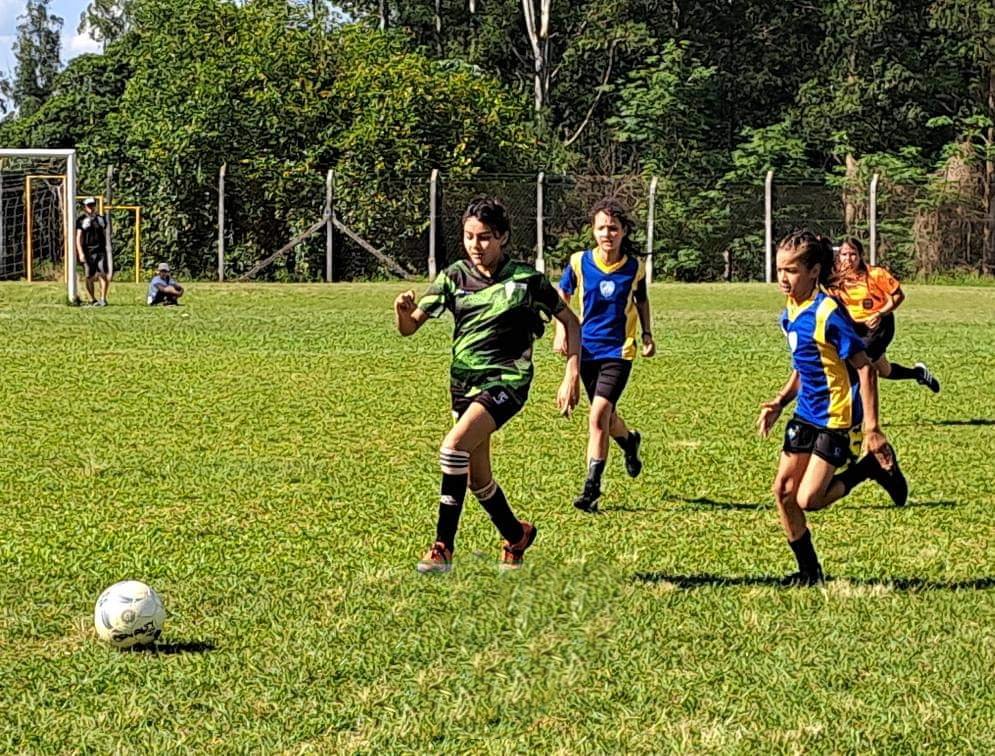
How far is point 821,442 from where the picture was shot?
683cm

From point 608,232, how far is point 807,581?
288 cm

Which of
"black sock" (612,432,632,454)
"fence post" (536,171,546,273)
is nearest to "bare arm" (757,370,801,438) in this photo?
"black sock" (612,432,632,454)

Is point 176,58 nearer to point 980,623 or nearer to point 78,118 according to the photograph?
point 78,118

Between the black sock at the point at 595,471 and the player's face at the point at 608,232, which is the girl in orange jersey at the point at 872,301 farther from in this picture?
the black sock at the point at 595,471

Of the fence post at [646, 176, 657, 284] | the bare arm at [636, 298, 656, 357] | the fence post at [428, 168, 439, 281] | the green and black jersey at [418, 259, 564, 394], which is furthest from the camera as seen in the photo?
the fence post at [646, 176, 657, 284]

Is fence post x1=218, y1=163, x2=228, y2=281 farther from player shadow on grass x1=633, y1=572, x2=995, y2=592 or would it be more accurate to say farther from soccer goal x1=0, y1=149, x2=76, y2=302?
player shadow on grass x1=633, y1=572, x2=995, y2=592

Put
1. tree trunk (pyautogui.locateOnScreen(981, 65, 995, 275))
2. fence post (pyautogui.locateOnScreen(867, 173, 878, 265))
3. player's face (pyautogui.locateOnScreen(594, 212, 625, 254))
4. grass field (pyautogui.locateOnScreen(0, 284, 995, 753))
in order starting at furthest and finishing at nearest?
tree trunk (pyautogui.locateOnScreen(981, 65, 995, 275))
fence post (pyautogui.locateOnScreen(867, 173, 878, 265))
player's face (pyautogui.locateOnScreen(594, 212, 625, 254))
grass field (pyautogui.locateOnScreen(0, 284, 995, 753))

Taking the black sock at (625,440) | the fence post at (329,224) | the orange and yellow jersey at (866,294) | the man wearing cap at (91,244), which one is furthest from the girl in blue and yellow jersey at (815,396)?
the fence post at (329,224)

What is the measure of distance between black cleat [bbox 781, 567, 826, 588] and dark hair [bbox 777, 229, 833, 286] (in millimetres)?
1188

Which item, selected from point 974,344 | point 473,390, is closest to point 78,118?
point 974,344

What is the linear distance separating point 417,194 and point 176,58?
309 inches

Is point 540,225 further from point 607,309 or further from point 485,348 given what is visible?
point 485,348

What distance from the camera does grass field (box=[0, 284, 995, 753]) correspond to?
501 centimetres

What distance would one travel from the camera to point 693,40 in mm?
47375
